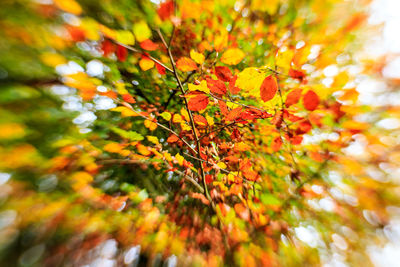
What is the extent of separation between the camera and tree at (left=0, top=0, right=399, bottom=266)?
36.0 inches

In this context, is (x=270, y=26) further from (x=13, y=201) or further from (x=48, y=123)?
(x=13, y=201)

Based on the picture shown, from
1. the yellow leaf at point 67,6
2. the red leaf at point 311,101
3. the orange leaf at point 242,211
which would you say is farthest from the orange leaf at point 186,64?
the orange leaf at point 242,211

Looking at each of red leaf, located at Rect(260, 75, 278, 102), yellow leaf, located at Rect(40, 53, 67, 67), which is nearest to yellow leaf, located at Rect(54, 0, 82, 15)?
yellow leaf, located at Rect(40, 53, 67, 67)

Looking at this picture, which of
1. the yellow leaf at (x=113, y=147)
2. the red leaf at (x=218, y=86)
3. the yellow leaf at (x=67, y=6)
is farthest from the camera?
the yellow leaf at (x=113, y=147)

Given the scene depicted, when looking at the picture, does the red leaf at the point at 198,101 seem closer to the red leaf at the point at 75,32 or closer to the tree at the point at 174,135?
the tree at the point at 174,135

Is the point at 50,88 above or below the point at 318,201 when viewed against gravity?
above

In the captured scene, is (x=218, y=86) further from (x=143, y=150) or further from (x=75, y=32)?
(x=143, y=150)

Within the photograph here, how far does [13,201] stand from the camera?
993 mm

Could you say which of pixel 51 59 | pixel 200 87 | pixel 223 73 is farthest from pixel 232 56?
pixel 51 59

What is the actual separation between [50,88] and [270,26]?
8.87ft

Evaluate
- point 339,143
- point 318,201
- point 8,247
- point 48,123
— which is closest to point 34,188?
point 8,247

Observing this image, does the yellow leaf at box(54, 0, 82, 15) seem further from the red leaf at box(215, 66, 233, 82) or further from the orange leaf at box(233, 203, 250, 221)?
the orange leaf at box(233, 203, 250, 221)

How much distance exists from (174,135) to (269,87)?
1204 millimetres

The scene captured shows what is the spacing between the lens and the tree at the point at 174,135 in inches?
36.0
